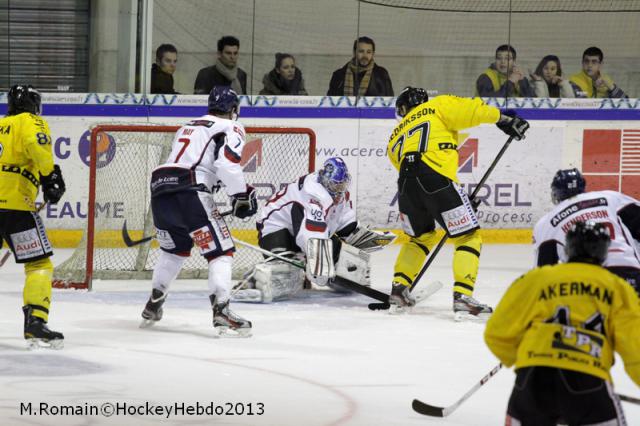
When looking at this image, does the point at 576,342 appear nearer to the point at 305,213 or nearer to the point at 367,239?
the point at 305,213

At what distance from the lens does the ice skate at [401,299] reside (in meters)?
6.88

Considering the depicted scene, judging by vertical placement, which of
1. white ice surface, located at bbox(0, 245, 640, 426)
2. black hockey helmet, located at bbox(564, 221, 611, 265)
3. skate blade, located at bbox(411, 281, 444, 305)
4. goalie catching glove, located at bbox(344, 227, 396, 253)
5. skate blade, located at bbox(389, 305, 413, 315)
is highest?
black hockey helmet, located at bbox(564, 221, 611, 265)

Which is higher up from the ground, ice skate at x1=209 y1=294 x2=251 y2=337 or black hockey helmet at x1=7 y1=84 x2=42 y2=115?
black hockey helmet at x1=7 y1=84 x2=42 y2=115

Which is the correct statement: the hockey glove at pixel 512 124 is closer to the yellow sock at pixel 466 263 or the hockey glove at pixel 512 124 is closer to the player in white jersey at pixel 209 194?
the yellow sock at pixel 466 263

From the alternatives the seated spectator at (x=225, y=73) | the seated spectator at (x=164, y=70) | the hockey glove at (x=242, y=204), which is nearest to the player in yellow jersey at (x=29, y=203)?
the hockey glove at (x=242, y=204)

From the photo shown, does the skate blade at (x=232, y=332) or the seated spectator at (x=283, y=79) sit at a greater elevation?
the seated spectator at (x=283, y=79)

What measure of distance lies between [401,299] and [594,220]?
226 centimetres

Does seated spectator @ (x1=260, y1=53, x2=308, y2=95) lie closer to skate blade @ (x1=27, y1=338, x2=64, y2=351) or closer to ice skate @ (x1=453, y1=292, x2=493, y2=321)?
ice skate @ (x1=453, y1=292, x2=493, y2=321)

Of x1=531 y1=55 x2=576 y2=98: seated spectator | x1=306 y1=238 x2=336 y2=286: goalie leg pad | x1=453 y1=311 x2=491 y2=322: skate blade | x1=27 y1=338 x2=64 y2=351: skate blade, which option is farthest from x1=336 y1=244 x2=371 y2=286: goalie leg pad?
x1=531 y1=55 x2=576 y2=98: seated spectator

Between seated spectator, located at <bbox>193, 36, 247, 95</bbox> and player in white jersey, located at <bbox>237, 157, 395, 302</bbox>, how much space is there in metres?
2.35

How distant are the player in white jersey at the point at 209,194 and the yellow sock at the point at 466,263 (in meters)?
1.27

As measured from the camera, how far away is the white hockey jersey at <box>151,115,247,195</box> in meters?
5.93

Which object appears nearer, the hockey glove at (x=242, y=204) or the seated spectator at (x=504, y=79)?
the hockey glove at (x=242, y=204)

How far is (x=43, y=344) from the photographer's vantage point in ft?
18.2
